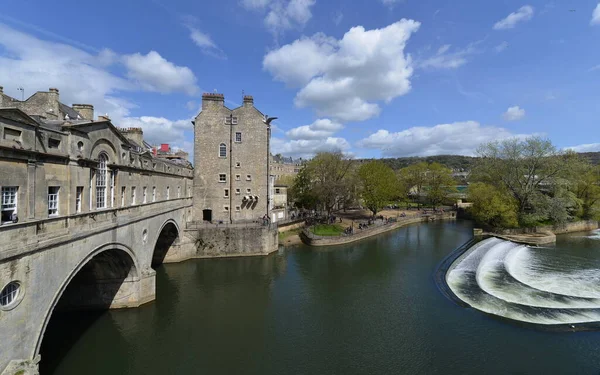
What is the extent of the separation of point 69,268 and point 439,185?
A: 214ft

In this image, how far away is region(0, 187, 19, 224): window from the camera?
7.79 meters

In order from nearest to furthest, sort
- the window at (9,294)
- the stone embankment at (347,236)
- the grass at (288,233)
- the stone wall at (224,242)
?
the window at (9,294), the stone wall at (224,242), the stone embankment at (347,236), the grass at (288,233)

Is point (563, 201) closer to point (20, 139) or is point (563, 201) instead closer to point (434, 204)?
point (434, 204)

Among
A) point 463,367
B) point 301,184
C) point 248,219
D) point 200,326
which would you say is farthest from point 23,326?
point 301,184

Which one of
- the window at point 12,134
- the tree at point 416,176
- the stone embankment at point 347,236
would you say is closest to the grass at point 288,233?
the stone embankment at point 347,236

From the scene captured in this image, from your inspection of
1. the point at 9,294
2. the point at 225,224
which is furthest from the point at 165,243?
the point at 9,294

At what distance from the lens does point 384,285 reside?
819 inches

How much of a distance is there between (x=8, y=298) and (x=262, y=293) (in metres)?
13.3

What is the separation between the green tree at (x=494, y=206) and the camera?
3741 centimetres

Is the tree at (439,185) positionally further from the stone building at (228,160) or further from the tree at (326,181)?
the stone building at (228,160)

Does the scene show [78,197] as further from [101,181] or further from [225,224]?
[225,224]

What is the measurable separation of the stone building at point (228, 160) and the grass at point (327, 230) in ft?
32.2

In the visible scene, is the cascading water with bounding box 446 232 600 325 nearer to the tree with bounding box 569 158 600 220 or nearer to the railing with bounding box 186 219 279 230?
the railing with bounding box 186 219 279 230

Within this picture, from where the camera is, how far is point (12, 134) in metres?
7.85
